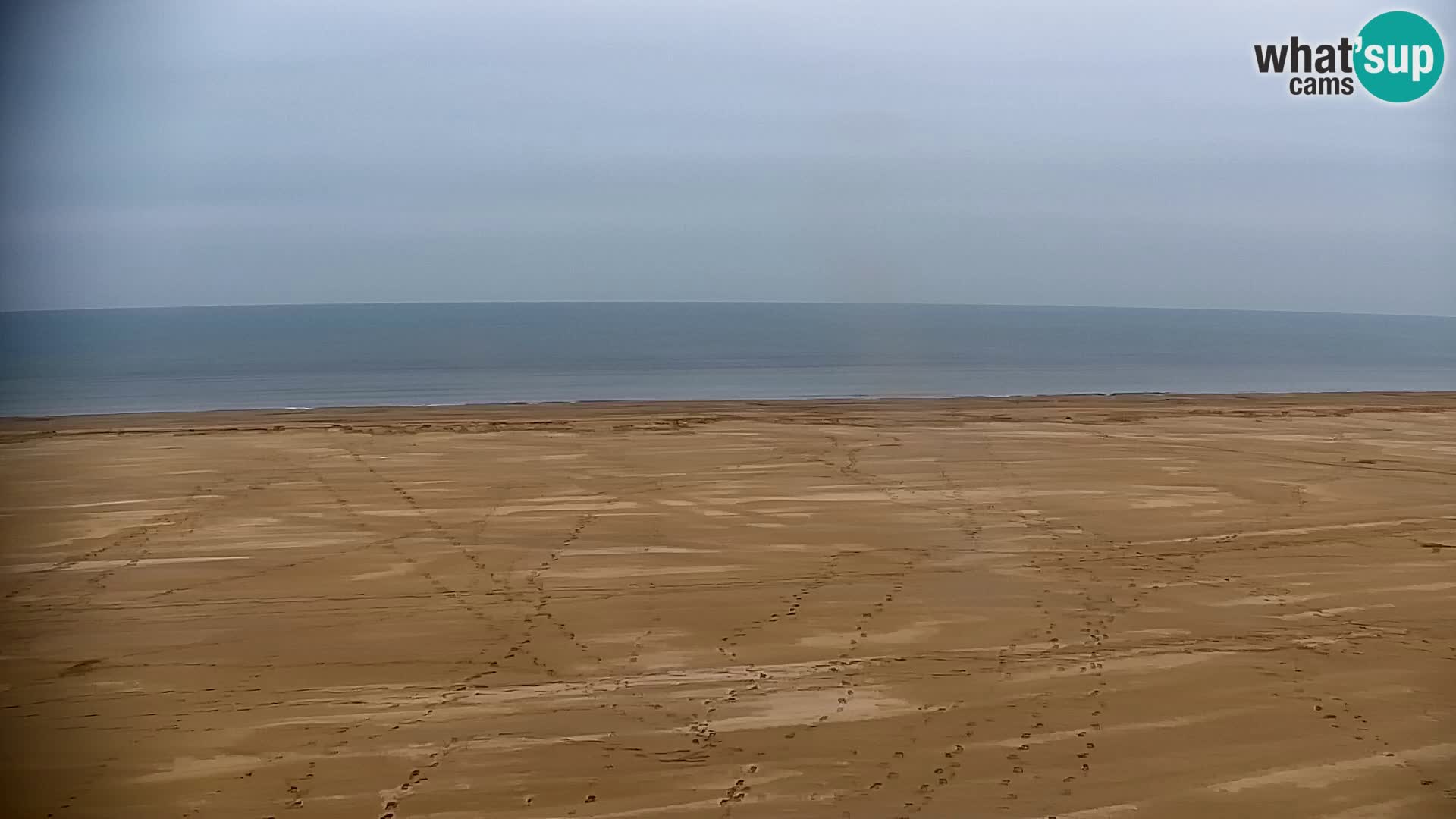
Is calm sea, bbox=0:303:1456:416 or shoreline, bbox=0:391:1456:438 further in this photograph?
calm sea, bbox=0:303:1456:416

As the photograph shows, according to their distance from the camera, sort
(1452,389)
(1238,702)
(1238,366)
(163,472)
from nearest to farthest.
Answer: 1. (1238,702)
2. (163,472)
3. (1452,389)
4. (1238,366)

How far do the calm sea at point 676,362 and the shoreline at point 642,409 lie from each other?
1.20m

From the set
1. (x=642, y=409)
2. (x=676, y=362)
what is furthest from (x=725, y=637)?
(x=676, y=362)

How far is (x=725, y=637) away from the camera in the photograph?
407cm

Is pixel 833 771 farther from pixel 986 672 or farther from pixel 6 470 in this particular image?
pixel 6 470

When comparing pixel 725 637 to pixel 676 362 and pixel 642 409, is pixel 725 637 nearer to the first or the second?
pixel 642 409

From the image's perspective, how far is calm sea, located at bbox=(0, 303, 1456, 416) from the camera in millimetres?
14805

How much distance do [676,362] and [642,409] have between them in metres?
9.74

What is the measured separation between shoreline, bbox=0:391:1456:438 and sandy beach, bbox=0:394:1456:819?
2.40m

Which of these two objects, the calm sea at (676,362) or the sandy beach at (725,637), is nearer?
the sandy beach at (725,637)

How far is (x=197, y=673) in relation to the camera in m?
3.68

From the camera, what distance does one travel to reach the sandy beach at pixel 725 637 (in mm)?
2941

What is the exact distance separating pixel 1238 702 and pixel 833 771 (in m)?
1.46

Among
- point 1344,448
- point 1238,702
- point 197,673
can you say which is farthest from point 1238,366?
point 197,673
